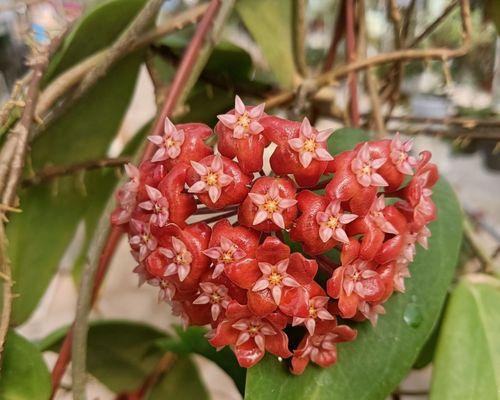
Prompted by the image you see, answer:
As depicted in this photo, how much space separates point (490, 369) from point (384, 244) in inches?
5.9

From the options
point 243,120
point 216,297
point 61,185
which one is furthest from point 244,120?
point 61,185

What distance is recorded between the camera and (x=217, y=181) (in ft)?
1.06

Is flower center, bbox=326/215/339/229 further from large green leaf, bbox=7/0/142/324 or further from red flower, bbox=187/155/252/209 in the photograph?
large green leaf, bbox=7/0/142/324

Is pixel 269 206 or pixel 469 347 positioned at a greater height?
pixel 269 206

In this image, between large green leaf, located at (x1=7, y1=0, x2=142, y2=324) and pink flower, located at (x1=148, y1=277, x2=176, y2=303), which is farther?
large green leaf, located at (x1=7, y1=0, x2=142, y2=324)

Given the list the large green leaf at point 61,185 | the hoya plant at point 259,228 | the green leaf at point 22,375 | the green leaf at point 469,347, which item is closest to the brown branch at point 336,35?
the hoya plant at point 259,228

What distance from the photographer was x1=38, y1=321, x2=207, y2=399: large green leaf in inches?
27.7

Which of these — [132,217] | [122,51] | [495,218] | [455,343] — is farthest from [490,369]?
[495,218]

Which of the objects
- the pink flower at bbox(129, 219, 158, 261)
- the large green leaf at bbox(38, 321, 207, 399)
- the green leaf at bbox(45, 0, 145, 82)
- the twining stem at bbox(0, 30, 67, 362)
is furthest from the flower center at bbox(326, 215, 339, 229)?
the large green leaf at bbox(38, 321, 207, 399)

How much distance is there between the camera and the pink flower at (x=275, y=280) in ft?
1.05

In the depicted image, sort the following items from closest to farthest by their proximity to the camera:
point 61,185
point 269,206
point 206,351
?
point 269,206
point 206,351
point 61,185

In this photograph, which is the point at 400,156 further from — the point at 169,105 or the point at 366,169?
the point at 169,105

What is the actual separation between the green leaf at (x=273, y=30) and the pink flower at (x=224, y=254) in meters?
0.34

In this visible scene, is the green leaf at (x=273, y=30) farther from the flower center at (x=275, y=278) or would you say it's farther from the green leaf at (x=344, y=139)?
the flower center at (x=275, y=278)
